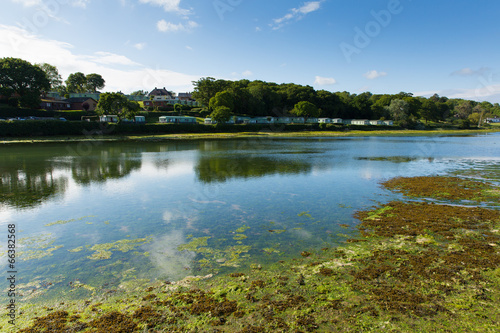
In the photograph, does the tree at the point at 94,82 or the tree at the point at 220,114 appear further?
the tree at the point at 94,82

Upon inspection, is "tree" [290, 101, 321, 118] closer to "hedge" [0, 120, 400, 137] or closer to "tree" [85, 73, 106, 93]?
"hedge" [0, 120, 400, 137]

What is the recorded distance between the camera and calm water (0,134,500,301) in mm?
9586

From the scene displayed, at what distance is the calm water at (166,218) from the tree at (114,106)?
5357 centimetres

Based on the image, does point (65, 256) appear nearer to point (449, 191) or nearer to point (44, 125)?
point (449, 191)

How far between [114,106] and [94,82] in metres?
91.9

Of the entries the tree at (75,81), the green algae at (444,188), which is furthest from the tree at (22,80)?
the green algae at (444,188)

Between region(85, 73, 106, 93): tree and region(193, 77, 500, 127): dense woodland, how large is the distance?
224ft

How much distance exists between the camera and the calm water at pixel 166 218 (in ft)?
31.4

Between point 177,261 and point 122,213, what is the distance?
7366mm

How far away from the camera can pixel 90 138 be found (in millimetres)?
67375

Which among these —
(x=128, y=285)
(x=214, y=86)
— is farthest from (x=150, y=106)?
(x=128, y=285)

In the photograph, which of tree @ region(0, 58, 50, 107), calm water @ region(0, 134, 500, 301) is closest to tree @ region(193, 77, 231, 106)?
tree @ region(0, 58, 50, 107)

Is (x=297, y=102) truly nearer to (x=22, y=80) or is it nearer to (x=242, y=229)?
(x=22, y=80)

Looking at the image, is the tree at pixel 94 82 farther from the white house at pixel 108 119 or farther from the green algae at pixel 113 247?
the green algae at pixel 113 247
